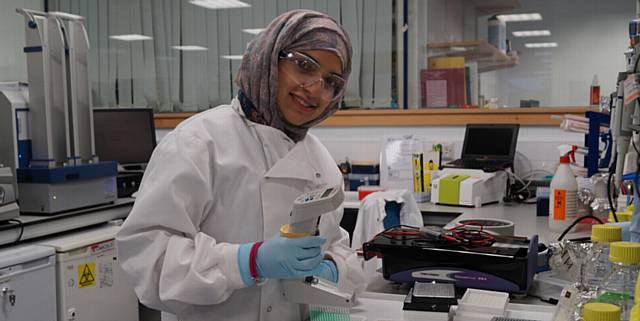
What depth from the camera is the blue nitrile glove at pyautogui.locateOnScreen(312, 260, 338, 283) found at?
4.61 ft

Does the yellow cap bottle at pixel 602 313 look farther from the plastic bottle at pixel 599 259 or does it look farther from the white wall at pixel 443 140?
the white wall at pixel 443 140

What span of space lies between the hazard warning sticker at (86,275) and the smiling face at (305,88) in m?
1.90

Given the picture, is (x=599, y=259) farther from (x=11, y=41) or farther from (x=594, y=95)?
(x=11, y=41)

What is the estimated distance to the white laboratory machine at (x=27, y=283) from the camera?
2.54 metres

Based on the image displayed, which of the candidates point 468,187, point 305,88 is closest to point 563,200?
point 468,187

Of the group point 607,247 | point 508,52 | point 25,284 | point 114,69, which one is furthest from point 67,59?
point 508,52

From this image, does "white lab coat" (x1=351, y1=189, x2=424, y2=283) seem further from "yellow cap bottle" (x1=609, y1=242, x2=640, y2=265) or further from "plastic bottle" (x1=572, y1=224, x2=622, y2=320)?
"yellow cap bottle" (x1=609, y1=242, x2=640, y2=265)

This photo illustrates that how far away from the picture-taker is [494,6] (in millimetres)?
4324

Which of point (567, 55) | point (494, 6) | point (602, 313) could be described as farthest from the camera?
point (494, 6)

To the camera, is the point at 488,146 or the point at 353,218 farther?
the point at 488,146

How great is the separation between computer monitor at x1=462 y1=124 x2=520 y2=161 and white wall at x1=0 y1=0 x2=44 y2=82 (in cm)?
349

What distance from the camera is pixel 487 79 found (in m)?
4.14

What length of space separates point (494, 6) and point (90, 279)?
3227 millimetres

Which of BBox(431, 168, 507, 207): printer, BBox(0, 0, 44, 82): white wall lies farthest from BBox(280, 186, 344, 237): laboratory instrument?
BBox(0, 0, 44, 82): white wall
